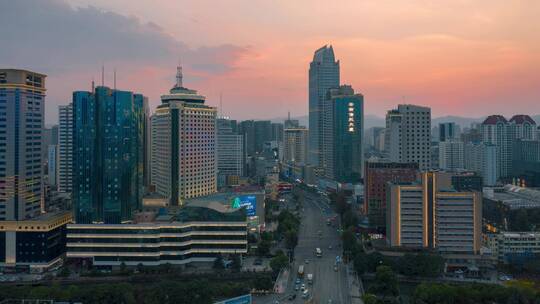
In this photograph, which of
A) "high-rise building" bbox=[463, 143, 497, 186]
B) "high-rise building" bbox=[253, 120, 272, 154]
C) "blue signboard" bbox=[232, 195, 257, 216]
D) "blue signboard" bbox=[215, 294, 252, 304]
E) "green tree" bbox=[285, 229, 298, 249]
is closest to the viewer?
"blue signboard" bbox=[215, 294, 252, 304]

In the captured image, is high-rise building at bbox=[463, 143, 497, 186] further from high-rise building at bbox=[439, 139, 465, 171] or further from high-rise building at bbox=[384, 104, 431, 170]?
high-rise building at bbox=[384, 104, 431, 170]

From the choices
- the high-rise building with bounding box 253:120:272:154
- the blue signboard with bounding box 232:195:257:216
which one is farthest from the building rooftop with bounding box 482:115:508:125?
the high-rise building with bounding box 253:120:272:154

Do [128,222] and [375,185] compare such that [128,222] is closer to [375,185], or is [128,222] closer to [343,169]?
[375,185]

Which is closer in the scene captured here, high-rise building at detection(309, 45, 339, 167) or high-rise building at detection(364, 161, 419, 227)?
high-rise building at detection(364, 161, 419, 227)

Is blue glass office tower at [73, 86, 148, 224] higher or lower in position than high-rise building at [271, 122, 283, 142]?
lower

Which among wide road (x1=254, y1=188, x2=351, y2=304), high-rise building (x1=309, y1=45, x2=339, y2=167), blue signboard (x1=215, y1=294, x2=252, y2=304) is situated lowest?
wide road (x1=254, y1=188, x2=351, y2=304)

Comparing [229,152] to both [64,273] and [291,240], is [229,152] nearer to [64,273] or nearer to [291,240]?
[291,240]

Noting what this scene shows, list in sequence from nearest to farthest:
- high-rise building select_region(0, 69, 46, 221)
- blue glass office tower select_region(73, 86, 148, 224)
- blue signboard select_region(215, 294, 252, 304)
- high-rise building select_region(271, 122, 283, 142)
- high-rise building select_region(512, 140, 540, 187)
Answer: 1. blue signboard select_region(215, 294, 252, 304)
2. high-rise building select_region(0, 69, 46, 221)
3. blue glass office tower select_region(73, 86, 148, 224)
4. high-rise building select_region(512, 140, 540, 187)
5. high-rise building select_region(271, 122, 283, 142)
